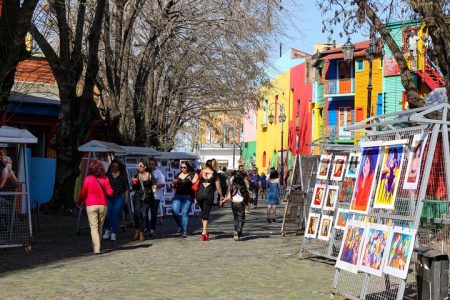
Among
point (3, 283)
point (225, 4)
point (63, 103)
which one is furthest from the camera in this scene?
point (225, 4)

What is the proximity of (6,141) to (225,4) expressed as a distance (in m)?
15.3

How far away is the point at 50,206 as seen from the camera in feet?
79.2

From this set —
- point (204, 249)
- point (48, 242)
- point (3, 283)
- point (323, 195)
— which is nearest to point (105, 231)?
point (48, 242)

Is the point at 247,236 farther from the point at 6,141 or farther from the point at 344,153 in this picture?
the point at 6,141

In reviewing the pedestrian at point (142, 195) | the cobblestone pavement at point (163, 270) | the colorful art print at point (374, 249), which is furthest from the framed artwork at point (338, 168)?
the pedestrian at point (142, 195)

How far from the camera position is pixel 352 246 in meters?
9.18

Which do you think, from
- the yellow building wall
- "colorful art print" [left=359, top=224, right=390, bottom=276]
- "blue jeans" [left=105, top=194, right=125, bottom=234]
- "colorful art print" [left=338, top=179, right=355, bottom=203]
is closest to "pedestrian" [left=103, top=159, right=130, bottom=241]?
"blue jeans" [left=105, top=194, right=125, bottom=234]

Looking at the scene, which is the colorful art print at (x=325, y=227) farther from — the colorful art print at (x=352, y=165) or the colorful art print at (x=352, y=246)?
the colorful art print at (x=352, y=246)

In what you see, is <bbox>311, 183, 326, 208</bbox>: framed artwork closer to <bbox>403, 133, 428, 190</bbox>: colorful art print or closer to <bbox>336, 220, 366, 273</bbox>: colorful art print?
<bbox>336, 220, 366, 273</bbox>: colorful art print

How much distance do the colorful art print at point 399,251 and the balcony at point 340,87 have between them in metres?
47.2

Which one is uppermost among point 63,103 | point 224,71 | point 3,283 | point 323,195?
point 224,71

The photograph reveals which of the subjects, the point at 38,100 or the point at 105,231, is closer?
the point at 105,231

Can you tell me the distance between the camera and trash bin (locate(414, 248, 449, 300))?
805 cm

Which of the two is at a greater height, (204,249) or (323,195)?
(323,195)
